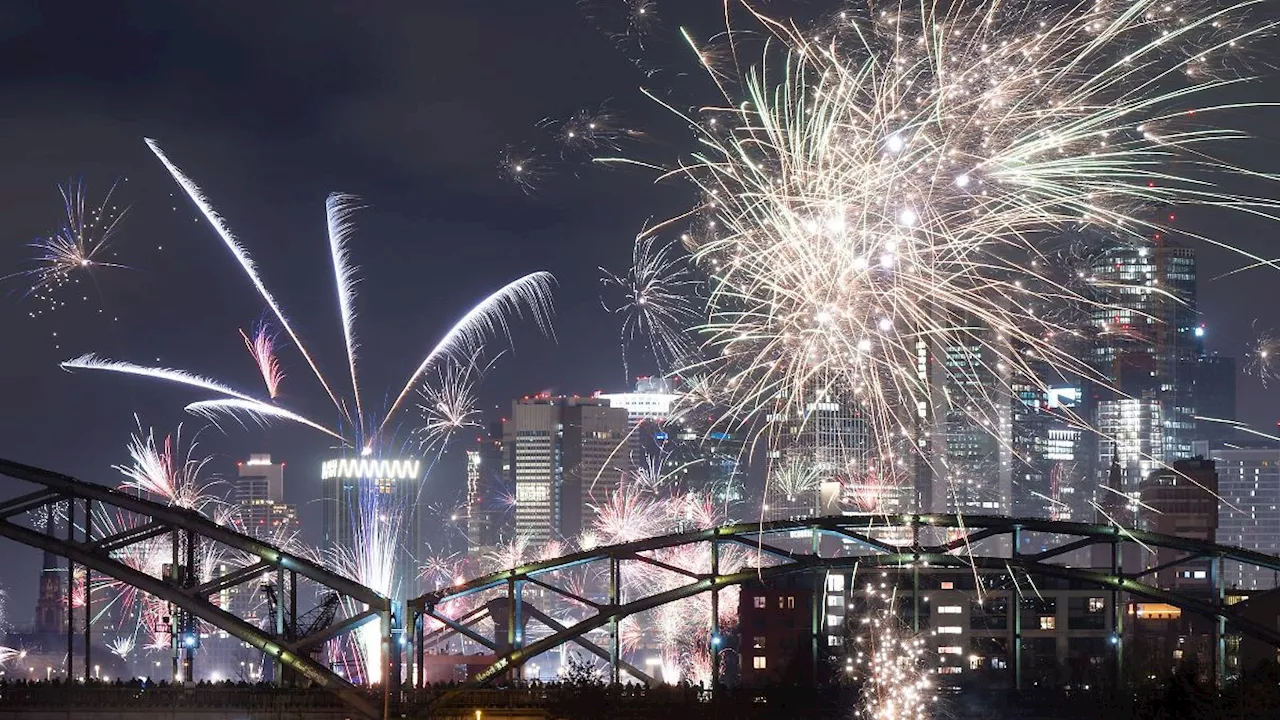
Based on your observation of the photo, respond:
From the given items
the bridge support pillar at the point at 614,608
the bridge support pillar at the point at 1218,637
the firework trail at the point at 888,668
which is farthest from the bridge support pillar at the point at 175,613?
the bridge support pillar at the point at 1218,637

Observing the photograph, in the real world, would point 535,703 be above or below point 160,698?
below

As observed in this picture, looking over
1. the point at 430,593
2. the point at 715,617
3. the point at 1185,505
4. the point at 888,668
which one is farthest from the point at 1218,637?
the point at 1185,505

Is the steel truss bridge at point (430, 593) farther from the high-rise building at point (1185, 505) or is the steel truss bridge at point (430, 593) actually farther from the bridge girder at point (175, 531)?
the high-rise building at point (1185, 505)

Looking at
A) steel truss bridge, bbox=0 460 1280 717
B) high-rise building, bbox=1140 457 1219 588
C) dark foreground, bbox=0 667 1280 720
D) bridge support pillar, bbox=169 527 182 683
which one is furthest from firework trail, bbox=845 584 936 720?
high-rise building, bbox=1140 457 1219 588

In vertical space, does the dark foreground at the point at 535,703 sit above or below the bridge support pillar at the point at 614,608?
below

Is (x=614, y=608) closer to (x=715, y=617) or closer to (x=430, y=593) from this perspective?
(x=715, y=617)

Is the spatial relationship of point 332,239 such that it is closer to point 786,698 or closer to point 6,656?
point 786,698

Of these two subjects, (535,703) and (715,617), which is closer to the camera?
(715,617)

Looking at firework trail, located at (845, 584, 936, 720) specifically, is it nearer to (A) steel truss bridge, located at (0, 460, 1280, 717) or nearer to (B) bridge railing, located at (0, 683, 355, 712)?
(A) steel truss bridge, located at (0, 460, 1280, 717)
